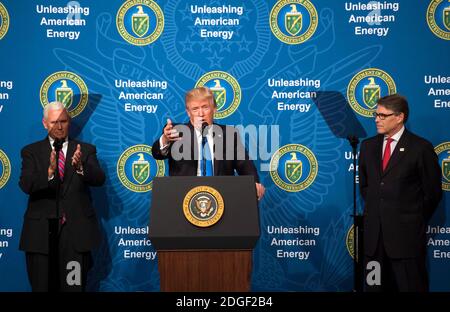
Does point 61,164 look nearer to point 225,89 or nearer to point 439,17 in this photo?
point 225,89

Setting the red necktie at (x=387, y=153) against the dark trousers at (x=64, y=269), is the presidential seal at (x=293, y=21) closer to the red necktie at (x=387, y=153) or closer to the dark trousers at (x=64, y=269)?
the red necktie at (x=387, y=153)

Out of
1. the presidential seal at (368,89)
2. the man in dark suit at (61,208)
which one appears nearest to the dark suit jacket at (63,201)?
the man in dark suit at (61,208)

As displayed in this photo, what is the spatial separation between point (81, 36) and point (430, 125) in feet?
11.1

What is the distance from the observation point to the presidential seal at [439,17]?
5.86m

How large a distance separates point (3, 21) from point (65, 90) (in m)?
0.87

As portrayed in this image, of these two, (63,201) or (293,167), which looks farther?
(293,167)

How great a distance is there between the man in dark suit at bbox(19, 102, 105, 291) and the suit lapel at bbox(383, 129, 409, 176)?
240cm

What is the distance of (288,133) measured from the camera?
233 inches

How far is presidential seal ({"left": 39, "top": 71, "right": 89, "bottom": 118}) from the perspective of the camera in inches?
231

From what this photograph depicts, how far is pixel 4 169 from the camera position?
589cm

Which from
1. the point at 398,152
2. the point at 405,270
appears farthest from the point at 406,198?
the point at 405,270

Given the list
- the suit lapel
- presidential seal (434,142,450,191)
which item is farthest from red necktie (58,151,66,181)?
presidential seal (434,142,450,191)
